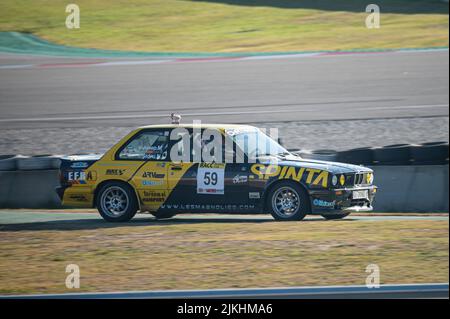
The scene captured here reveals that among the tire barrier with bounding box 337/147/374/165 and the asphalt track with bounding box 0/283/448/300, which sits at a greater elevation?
the tire barrier with bounding box 337/147/374/165

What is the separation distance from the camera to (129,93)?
2130cm

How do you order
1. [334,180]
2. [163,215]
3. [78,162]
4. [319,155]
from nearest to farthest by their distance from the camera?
[334,180], [78,162], [163,215], [319,155]

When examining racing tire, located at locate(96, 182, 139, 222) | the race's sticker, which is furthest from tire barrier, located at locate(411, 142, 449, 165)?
racing tire, located at locate(96, 182, 139, 222)

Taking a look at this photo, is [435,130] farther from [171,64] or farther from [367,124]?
[171,64]

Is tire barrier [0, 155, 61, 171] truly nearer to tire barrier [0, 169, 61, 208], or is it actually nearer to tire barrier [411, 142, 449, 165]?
tire barrier [0, 169, 61, 208]

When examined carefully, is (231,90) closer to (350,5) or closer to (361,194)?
(361,194)

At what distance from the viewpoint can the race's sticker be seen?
11.2 meters

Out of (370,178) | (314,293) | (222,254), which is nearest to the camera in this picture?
(314,293)

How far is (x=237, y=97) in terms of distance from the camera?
2052cm

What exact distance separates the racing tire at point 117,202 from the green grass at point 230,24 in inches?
620

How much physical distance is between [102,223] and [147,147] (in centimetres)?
120

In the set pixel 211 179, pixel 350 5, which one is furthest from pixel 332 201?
pixel 350 5

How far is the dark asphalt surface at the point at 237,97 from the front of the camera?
1722 cm

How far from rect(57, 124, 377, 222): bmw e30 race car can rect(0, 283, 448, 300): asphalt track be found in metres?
3.52
